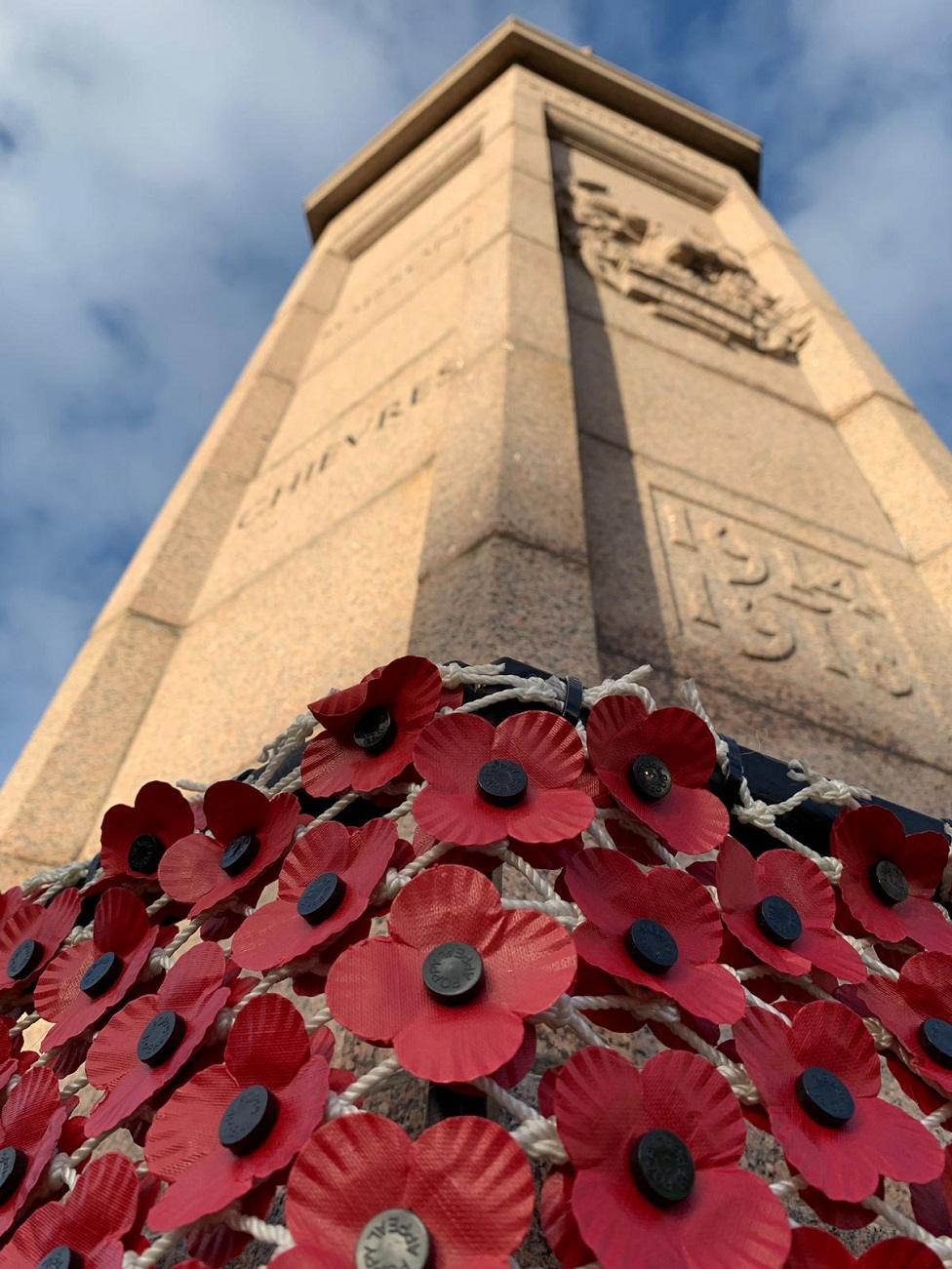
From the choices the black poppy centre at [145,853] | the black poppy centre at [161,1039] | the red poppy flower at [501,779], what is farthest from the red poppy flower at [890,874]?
the black poppy centre at [145,853]

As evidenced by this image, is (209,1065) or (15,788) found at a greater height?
(15,788)

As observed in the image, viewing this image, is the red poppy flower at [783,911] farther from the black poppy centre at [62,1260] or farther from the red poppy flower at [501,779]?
the black poppy centre at [62,1260]

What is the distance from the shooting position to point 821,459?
305 centimetres

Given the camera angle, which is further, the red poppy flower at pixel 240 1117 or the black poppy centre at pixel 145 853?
the black poppy centre at pixel 145 853

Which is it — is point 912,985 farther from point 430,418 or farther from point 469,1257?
point 430,418

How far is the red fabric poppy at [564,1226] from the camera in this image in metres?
0.60

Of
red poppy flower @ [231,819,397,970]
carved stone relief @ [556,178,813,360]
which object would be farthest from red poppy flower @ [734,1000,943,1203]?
carved stone relief @ [556,178,813,360]

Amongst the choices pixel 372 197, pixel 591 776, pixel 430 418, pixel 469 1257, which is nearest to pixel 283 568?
pixel 430 418

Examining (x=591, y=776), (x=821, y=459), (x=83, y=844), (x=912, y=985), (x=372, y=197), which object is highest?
(x=372, y=197)

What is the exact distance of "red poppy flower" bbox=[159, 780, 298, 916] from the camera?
0.97 m

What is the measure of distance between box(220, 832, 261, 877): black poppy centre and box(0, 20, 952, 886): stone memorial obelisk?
0.56 meters

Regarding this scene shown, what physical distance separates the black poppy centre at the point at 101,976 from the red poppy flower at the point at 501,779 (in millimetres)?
396

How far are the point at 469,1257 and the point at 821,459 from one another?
9.50ft

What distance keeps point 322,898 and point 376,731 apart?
22 cm
